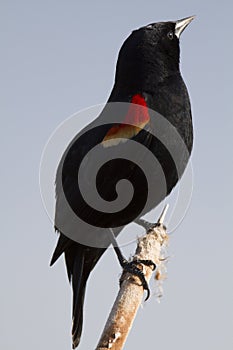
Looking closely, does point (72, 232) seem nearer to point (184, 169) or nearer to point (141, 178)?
point (141, 178)

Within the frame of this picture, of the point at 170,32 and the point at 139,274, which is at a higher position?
the point at 170,32

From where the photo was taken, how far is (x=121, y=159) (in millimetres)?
4707

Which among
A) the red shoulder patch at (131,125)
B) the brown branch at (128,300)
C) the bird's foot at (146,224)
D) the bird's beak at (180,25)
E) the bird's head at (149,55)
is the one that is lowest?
the brown branch at (128,300)

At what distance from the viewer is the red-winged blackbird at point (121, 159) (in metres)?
4.62

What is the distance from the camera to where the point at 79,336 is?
15.1 feet

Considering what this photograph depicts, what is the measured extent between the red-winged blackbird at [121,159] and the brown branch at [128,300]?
465 millimetres

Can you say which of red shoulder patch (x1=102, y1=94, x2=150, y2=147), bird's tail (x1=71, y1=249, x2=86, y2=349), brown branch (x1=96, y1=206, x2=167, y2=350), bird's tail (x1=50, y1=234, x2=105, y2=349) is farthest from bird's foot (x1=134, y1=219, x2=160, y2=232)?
red shoulder patch (x1=102, y1=94, x2=150, y2=147)

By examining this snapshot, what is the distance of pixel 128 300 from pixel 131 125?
1.65m

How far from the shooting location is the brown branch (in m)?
3.03

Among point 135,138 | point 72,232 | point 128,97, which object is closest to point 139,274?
point 72,232

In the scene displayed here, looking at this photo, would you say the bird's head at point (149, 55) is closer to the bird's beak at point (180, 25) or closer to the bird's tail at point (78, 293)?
the bird's beak at point (180, 25)

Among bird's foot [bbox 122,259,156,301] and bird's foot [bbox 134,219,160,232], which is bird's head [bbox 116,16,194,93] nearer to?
bird's foot [bbox 134,219,160,232]

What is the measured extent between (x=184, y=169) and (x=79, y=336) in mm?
1488

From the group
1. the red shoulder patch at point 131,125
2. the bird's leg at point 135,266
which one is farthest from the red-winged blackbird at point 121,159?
the bird's leg at point 135,266
